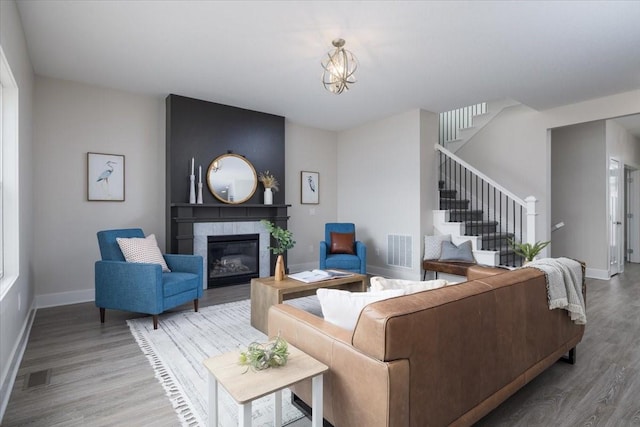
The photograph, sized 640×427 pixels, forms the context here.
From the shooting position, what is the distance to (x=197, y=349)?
109 inches

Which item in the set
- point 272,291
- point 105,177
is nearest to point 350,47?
point 272,291

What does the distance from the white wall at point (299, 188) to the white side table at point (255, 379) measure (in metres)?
4.49

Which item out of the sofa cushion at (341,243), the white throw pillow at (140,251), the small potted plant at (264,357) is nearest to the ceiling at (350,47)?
the white throw pillow at (140,251)

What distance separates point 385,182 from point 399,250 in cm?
117

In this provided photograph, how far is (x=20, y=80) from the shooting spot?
9.28ft

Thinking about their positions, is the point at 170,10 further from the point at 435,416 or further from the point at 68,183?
the point at 435,416

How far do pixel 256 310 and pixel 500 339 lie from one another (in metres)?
2.18

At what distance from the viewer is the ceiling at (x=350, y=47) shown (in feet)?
8.72

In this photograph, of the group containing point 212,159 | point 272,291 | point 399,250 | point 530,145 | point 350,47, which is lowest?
point 272,291

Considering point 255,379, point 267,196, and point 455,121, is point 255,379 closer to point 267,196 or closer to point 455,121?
point 267,196

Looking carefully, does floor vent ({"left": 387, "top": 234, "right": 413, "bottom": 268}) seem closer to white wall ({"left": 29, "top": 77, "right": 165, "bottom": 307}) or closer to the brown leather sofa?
the brown leather sofa

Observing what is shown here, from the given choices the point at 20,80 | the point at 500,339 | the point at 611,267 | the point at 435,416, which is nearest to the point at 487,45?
the point at 500,339

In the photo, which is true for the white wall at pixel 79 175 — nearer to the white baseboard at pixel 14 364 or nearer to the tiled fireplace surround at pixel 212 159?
the tiled fireplace surround at pixel 212 159

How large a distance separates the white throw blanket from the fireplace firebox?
155 inches
